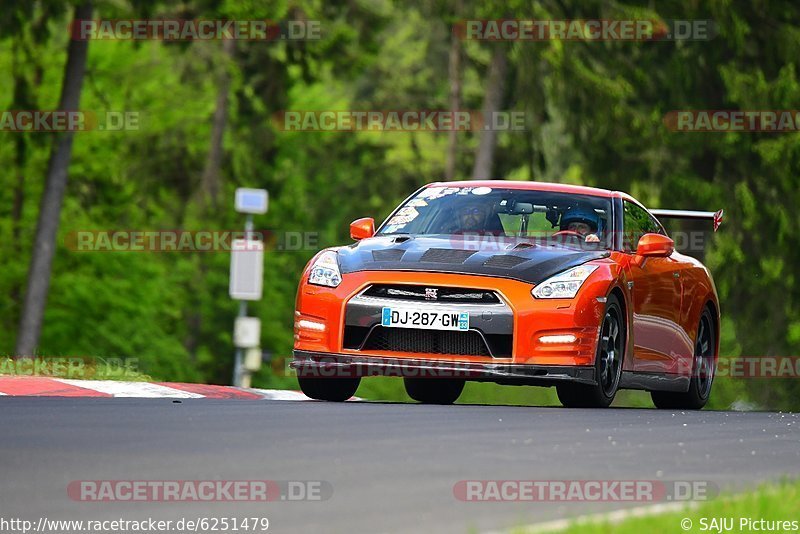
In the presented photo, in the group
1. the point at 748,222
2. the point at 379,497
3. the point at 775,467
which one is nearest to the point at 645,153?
the point at 748,222

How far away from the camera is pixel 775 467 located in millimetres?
8867

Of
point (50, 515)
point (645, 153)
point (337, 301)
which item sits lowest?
point (50, 515)

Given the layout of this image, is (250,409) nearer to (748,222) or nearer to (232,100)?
(748,222)

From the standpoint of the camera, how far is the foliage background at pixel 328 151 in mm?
33344

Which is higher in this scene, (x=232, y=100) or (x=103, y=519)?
(x=232, y=100)

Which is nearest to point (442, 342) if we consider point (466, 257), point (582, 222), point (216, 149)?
point (466, 257)

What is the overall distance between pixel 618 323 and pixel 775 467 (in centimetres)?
402

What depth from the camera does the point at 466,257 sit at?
12.4 m
